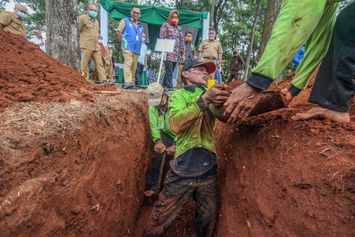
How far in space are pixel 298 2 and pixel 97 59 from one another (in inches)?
267

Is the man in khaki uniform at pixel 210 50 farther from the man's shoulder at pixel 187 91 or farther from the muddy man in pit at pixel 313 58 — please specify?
the muddy man in pit at pixel 313 58

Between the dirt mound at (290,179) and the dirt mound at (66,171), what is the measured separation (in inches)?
57.5

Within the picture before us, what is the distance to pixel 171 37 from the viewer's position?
26.3 ft

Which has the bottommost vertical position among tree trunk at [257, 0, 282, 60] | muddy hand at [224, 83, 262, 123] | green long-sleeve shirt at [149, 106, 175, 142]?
green long-sleeve shirt at [149, 106, 175, 142]

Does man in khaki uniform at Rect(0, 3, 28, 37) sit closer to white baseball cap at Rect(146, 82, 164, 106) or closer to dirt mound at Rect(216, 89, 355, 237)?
white baseball cap at Rect(146, 82, 164, 106)

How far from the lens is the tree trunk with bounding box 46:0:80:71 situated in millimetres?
6012

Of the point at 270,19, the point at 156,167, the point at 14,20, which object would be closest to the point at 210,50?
the point at 270,19

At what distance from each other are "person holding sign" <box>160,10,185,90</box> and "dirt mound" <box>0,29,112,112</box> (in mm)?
3830

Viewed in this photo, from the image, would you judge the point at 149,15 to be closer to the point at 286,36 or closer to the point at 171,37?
the point at 171,37

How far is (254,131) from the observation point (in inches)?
108

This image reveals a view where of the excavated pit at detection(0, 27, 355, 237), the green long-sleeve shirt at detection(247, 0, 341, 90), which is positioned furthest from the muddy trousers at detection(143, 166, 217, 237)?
the green long-sleeve shirt at detection(247, 0, 341, 90)

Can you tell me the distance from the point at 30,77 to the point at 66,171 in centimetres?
191

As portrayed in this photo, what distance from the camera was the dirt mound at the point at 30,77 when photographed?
311cm

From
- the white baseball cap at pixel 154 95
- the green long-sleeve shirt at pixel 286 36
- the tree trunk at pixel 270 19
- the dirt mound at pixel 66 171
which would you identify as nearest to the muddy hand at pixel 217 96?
the green long-sleeve shirt at pixel 286 36
